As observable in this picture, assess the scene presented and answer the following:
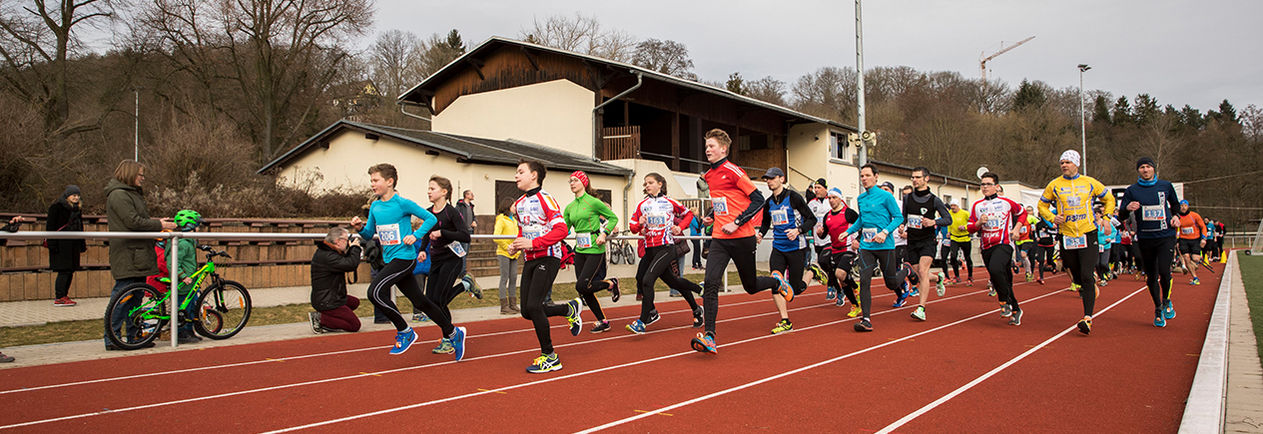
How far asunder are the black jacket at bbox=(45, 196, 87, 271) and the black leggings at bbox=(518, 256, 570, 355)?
7.90 m

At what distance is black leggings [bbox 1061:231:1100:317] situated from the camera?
8062 millimetres

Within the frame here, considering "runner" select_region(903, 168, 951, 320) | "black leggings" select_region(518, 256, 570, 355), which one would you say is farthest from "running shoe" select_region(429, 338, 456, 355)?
"runner" select_region(903, 168, 951, 320)

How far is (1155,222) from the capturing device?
8633mm

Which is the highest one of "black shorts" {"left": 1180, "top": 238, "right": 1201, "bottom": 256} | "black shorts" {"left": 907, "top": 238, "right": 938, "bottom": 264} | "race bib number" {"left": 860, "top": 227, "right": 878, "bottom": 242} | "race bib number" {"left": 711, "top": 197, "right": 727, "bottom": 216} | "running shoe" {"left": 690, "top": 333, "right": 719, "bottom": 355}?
"race bib number" {"left": 711, "top": 197, "right": 727, "bottom": 216}

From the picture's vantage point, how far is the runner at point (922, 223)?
9688 millimetres

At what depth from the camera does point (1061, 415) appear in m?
4.66

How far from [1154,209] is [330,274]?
375 inches

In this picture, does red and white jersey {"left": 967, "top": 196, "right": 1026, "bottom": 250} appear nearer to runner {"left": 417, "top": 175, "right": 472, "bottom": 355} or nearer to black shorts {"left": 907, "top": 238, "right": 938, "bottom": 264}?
black shorts {"left": 907, "top": 238, "right": 938, "bottom": 264}

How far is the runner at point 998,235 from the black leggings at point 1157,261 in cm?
138

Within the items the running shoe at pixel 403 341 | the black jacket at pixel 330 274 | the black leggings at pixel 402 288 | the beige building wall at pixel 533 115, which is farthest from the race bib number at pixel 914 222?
the beige building wall at pixel 533 115

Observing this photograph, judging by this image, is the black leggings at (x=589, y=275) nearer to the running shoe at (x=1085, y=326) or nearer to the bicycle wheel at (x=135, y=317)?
the bicycle wheel at (x=135, y=317)

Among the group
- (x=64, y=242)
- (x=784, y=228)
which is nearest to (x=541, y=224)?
(x=784, y=228)

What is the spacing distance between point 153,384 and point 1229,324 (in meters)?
11.0

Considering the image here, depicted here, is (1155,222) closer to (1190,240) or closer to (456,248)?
(456,248)
